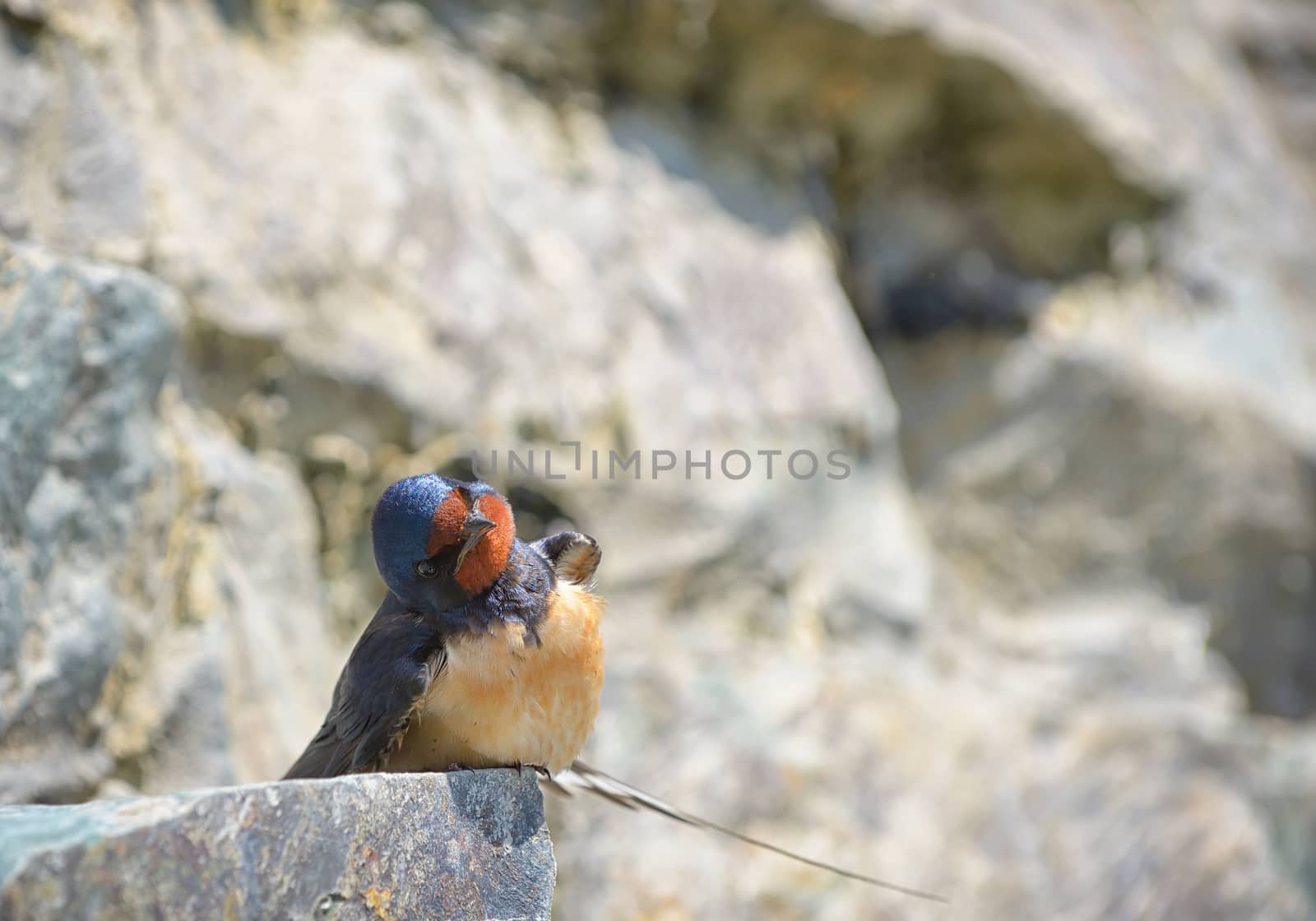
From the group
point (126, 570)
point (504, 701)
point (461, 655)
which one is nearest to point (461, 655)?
point (461, 655)

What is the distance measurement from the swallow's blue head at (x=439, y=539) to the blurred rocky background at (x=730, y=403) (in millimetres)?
895

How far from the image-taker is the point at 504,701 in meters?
2.10

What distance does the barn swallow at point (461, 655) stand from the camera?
209cm

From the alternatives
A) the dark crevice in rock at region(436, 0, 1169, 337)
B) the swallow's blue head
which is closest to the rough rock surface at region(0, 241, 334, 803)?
the swallow's blue head

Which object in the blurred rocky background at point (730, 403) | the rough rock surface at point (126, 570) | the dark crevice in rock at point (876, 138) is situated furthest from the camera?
the dark crevice in rock at point (876, 138)

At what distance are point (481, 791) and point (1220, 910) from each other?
334 centimetres

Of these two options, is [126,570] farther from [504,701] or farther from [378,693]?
[504,701]

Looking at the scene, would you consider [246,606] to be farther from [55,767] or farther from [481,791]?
[481,791]

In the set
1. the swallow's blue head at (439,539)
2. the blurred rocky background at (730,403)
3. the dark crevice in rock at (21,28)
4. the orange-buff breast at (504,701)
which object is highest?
the swallow's blue head at (439,539)

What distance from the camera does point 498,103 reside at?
15.8 feet

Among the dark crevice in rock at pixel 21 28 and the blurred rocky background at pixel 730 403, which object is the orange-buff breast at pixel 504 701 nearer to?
the blurred rocky background at pixel 730 403

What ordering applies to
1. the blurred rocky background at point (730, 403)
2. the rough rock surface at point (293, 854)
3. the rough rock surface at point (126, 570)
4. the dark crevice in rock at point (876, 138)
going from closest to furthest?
the rough rock surface at point (293, 854) < the rough rock surface at point (126, 570) < the blurred rocky background at point (730, 403) < the dark crevice in rock at point (876, 138)

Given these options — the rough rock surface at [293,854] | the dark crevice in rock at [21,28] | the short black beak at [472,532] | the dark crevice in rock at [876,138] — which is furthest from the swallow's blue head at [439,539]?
the dark crevice in rock at [876,138]

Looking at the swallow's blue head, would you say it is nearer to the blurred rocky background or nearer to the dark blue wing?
the dark blue wing
